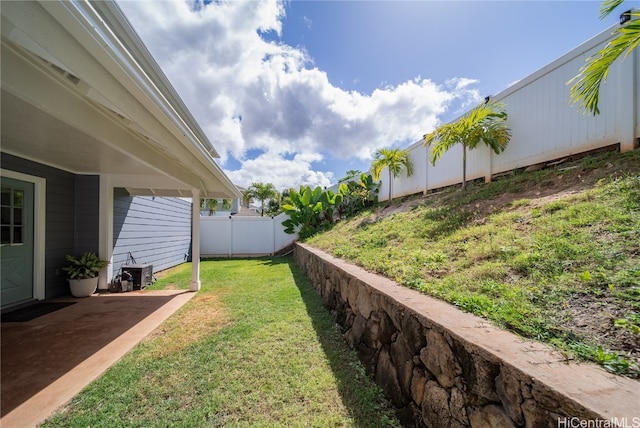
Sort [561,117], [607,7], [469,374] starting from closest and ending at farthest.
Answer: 1. [469,374]
2. [607,7]
3. [561,117]

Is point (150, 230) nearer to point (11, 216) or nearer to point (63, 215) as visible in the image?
point (63, 215)

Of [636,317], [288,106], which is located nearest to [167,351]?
[636,317]

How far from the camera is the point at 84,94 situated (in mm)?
2111

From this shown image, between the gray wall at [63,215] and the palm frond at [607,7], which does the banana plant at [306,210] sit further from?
the palm frond at [607,7]

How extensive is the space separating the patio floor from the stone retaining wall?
292 centimetres

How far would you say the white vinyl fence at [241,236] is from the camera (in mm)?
12055

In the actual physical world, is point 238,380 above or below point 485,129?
below

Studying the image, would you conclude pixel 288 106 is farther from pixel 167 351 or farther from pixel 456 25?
pixel 167 351

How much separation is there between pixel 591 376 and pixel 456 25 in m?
6.77

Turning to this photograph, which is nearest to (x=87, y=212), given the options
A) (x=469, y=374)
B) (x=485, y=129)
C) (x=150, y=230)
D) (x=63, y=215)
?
(x=63, y=215)

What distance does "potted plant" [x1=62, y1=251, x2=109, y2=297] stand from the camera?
17.9 ft

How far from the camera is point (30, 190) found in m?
4.86

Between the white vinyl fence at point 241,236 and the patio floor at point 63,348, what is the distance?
676cm

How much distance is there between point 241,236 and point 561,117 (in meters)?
11.4
